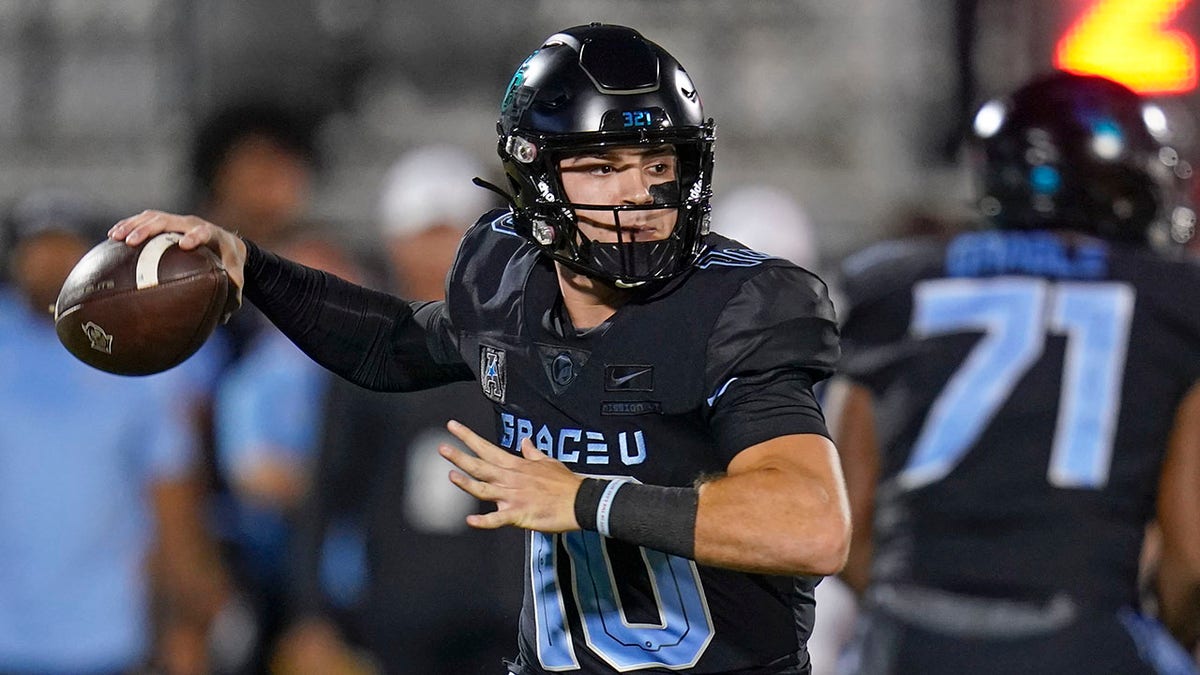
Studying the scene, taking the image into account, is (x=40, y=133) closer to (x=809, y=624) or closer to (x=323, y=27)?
(x=323, y=27)

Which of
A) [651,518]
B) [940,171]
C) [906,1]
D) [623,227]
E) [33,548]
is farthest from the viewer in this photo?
[906,1]

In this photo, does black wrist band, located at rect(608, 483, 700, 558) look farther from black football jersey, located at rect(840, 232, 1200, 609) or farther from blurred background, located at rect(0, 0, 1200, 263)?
blurred background, located at rect(0, 0, 1200, 263)

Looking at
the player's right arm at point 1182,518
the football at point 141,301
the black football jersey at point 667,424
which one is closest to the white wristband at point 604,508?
the black football jersey at point 667,424

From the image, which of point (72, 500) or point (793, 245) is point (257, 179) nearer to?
point (72, 500)

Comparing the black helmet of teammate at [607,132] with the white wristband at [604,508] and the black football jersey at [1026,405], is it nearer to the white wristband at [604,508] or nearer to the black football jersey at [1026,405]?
the white wristband at [604,508]

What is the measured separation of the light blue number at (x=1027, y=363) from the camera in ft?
11.2

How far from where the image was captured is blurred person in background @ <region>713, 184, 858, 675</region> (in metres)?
5.43

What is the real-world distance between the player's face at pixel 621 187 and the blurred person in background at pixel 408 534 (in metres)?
1.92

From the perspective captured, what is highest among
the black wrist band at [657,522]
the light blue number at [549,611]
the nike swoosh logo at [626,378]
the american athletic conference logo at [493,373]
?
the nike swoosh logo at [626,378]

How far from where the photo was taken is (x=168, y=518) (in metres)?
5.18

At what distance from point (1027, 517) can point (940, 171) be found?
756 cm

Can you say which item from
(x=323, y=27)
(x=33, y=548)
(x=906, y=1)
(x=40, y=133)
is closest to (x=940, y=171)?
(x=906, y=1)

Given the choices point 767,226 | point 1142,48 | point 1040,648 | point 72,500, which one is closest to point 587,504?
point 1040,648

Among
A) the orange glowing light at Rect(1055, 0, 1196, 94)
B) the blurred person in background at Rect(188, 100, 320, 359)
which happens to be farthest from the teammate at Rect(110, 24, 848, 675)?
the orange glowing light at Rect(1055, 0, 1196, 94)
